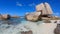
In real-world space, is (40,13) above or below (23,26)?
above

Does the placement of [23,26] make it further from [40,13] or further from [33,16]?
[40,13]

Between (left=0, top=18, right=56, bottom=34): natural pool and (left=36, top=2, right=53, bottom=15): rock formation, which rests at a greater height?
(left=36, top=2, right=53, bottom=15): rock formation

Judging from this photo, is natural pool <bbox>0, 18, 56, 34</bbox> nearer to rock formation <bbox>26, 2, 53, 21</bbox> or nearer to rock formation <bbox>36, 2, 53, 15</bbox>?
rock formation <bbox>26, 2, 53, 21</bbox>

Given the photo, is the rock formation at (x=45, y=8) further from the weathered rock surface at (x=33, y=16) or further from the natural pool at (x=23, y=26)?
the natural pool at (x=23, y=26)

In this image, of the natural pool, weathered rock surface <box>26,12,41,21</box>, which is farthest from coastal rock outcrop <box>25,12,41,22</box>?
the natural pool

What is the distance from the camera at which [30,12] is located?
133 inches

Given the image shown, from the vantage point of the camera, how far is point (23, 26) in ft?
10.8

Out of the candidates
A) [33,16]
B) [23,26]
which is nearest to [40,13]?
[33,16]

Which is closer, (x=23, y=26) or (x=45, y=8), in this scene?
(x=23, y=26)

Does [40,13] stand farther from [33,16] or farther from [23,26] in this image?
[23,26]

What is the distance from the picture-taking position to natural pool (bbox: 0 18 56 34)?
10.7ft

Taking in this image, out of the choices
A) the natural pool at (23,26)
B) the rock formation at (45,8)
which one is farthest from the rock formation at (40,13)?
the natural pool at (23,26)

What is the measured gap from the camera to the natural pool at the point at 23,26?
3252 millimetres

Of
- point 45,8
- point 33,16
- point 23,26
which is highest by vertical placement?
point 45,8
